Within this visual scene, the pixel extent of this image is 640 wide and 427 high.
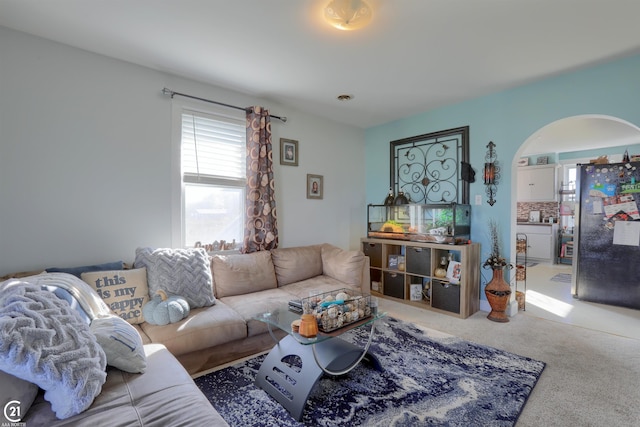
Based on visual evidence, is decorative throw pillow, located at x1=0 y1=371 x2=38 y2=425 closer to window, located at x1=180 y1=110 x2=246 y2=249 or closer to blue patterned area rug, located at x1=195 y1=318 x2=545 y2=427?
blue patterned area rug, located at x1=195 y1=318 x2=545 y2=427

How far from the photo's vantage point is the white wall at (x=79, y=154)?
2.08m

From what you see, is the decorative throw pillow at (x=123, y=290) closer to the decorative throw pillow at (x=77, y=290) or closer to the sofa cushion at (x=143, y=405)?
the decorative throw pillow at (x=77, y=290)

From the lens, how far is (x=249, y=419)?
164cm

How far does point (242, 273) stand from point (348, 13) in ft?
7.25

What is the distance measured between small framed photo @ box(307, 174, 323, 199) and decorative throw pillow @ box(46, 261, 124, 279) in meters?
2.17

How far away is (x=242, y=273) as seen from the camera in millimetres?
2809

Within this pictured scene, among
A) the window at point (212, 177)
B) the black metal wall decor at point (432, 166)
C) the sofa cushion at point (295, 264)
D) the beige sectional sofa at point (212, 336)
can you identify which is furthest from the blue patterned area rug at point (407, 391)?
the black metal wall decor at point (432, 166)

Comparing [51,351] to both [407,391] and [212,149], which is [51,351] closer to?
[407,391]

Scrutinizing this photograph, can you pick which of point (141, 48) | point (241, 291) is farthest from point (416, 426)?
point (141, 48)

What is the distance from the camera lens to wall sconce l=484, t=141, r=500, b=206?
10.7 feet

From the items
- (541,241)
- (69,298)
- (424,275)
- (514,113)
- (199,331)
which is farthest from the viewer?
(541,241)

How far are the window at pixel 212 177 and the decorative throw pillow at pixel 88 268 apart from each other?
0.64 m

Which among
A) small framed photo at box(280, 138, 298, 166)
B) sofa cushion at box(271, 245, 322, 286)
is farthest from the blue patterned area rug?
small framed photo at box(280, 138, 298, 166)

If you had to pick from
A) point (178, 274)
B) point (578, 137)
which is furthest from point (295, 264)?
point (578, 137)
